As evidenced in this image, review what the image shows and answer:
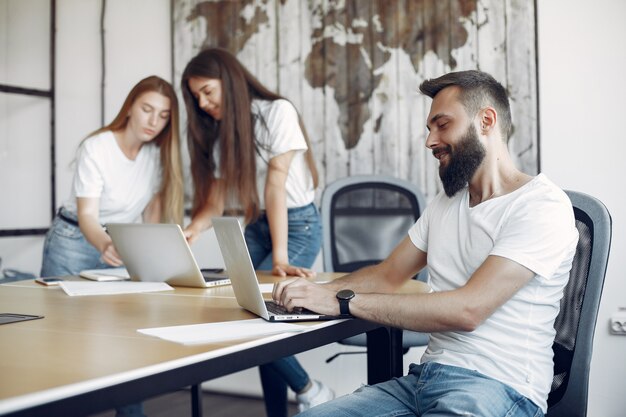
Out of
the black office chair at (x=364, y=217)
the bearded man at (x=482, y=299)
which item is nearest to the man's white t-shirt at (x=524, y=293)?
the bearded man at (x=482, y=299)

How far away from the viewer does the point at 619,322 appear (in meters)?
2.80

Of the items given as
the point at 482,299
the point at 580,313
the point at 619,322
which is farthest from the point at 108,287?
the point at 619,322

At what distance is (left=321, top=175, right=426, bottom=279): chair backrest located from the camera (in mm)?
2881

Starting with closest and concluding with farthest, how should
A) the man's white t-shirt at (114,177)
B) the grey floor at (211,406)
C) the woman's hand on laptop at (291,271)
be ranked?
the woman's hand on laptop at (291,271) < the man's white t-shirt at (114,177) < the grey floor at (211,406)

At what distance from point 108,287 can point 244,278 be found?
2.30ft

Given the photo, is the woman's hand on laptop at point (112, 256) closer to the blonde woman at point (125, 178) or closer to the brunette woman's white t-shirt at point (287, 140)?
the blonde woman at point (125, 178)

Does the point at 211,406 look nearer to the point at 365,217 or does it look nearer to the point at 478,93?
the point at 365,217

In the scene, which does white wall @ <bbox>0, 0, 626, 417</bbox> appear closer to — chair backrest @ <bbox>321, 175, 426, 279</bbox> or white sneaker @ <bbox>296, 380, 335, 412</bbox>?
chair backrest @ <bbox>321, 175, 426, 279</bbox>

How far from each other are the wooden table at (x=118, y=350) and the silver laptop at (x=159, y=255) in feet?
0.51

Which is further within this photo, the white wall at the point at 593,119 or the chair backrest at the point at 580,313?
the white wall at the point at 593,119

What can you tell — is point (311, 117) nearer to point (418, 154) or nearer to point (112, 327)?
point (418, 154)

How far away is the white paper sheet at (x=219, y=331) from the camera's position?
46.4 inches

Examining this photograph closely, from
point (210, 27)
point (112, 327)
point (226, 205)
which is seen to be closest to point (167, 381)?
point (112, 327)

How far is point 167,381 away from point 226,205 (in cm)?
166
